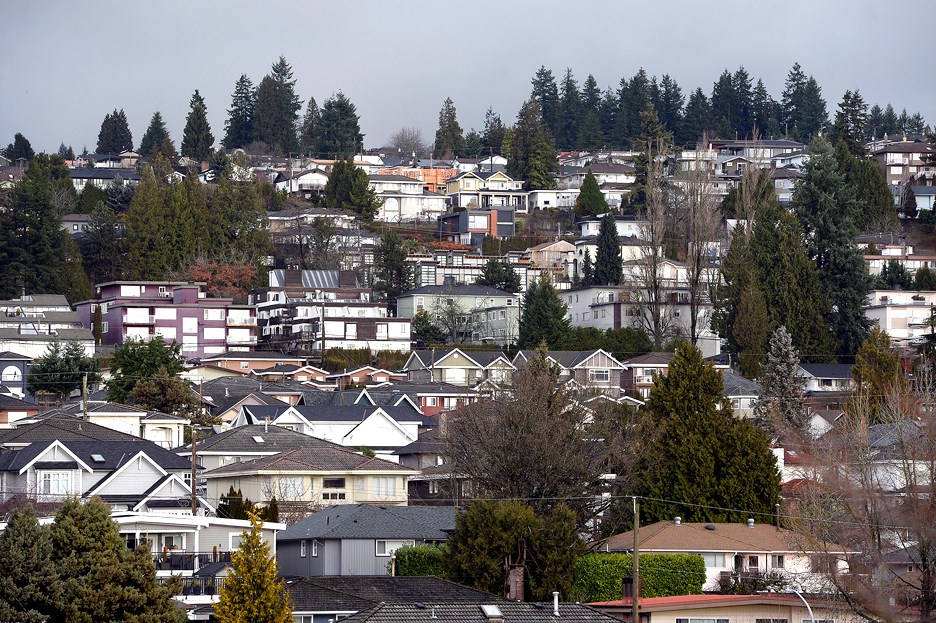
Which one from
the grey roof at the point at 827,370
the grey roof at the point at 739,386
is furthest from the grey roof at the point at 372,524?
the grey roof at the point at 827,370

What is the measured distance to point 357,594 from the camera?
1316 inches

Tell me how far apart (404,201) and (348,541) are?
90.1m

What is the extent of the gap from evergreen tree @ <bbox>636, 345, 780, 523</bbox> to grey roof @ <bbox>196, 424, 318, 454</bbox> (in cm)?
1365

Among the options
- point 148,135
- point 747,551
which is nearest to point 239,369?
point 747,551

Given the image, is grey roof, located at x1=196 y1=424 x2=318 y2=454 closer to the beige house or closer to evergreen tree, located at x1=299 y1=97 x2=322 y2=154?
the beige house

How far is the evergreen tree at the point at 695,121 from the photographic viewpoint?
16659cm

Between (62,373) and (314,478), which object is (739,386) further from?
(62,373)

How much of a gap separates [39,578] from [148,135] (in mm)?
140964

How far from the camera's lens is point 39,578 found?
94.0 ft

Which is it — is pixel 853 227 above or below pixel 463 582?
above

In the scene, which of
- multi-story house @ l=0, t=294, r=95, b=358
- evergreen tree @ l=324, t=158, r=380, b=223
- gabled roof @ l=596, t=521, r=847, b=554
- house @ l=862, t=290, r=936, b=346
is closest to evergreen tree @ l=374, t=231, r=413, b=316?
evergreen tree @ l=324, t=158, r=380, b=223

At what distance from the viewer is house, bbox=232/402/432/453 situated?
63.9 metres

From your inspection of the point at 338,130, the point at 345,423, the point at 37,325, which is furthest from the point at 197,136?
the point at 345,423

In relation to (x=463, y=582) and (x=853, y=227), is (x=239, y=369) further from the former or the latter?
(x=463, y=582)
